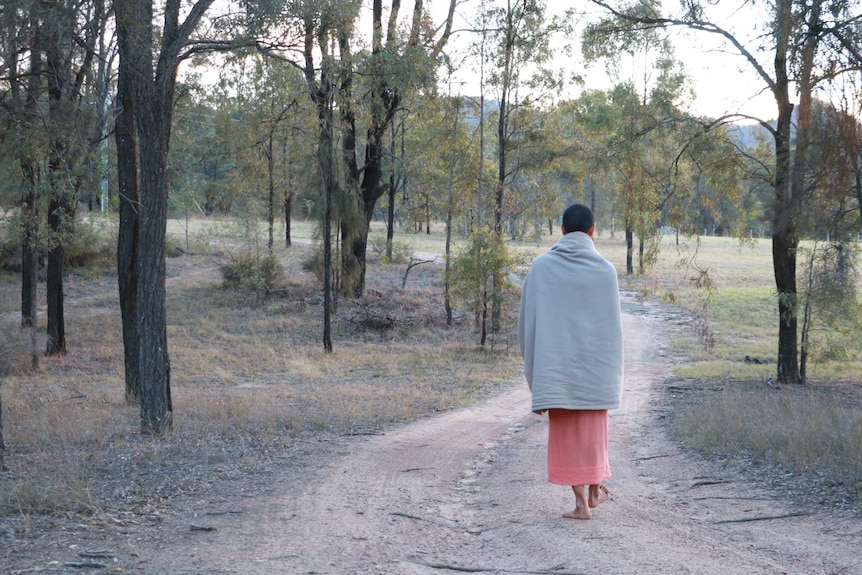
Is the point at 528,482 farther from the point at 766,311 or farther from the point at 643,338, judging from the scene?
the point at 766,311

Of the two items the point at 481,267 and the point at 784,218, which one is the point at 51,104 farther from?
the point at 784,218

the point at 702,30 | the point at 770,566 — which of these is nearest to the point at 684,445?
the point at 770,566

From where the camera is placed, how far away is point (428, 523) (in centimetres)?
640

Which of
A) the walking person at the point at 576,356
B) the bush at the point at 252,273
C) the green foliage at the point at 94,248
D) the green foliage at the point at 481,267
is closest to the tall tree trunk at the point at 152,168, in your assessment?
the walking person at the point at 576,356

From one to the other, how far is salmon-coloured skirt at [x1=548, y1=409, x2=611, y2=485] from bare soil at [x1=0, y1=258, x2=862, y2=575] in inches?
12.8

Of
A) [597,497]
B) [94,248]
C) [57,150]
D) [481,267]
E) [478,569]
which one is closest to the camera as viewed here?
[478,569]

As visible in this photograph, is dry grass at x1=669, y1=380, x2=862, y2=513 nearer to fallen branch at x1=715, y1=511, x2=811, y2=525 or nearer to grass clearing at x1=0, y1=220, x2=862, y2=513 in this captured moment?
grass clearing at x1=0, y1=220, x2=862, y2=513

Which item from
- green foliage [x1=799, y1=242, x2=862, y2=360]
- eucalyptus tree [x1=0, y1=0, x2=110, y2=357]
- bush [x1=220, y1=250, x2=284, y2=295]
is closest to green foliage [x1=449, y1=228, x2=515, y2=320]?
green foliage [x1=799, y1=242, x2=862, y2=360]

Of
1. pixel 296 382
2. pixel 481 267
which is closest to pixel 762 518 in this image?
pixel 296 382

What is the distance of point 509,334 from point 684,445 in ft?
58.2

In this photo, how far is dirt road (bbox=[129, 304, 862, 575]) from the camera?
202 inches

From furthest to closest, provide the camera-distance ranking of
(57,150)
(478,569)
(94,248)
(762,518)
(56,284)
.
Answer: (94,248) < (56,284) < (57,150) < (762,518) < (478,569)

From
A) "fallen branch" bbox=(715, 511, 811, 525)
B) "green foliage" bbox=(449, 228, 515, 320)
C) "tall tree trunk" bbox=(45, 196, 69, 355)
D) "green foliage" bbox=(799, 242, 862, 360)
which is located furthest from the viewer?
"green foliage" bbox=(449, 228, 515, 320)

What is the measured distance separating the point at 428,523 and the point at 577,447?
4.18 ft
